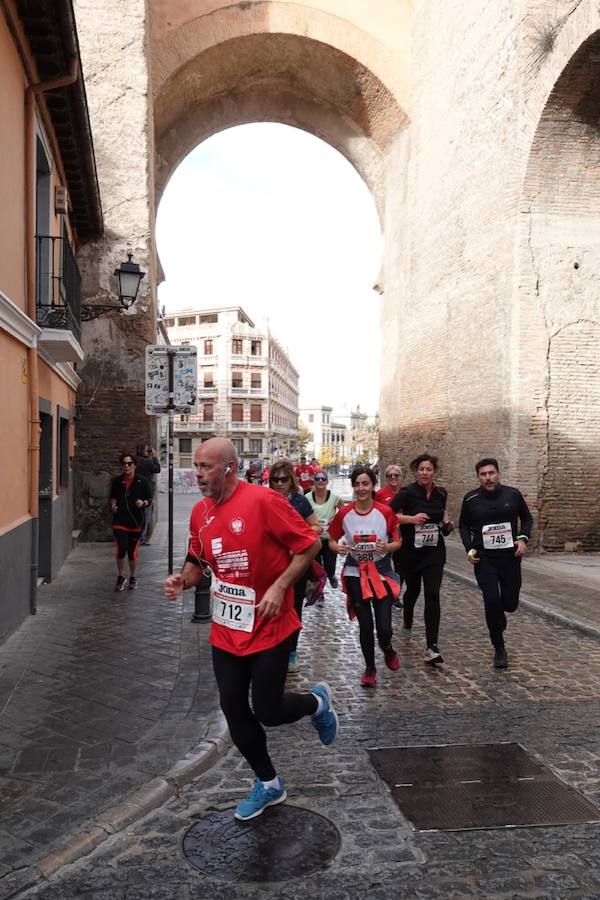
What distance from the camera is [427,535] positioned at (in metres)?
6.32

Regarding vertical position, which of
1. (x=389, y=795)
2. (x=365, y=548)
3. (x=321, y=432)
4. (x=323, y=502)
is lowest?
(x=389, y=795)

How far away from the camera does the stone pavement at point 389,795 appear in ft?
9.41

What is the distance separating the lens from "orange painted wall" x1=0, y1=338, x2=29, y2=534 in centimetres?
640

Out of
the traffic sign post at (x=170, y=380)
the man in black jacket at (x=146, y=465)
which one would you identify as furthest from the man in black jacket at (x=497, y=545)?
the man in black jacket at (x=146, y=465)

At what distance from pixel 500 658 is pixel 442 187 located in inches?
512

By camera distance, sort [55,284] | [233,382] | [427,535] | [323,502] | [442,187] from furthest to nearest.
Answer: [233,382]
[442,187]
[55,284]
[323,502]
[427,535]

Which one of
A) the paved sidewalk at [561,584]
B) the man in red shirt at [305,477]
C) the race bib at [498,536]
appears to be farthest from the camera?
the man in red shirt at [305,477]

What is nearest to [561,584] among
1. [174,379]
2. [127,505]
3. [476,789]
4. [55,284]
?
[127,505]

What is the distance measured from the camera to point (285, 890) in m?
2.83

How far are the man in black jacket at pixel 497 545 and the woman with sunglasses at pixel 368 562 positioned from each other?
838 millimetres

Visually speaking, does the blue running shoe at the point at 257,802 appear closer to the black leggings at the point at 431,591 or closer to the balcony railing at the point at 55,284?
the black leggings at the point at 431,591

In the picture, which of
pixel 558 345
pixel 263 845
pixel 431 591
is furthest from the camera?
pixel 558 345

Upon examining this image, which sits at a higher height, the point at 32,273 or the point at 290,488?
the point at 32,273

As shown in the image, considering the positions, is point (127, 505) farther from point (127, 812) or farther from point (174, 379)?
point (127, 812)
